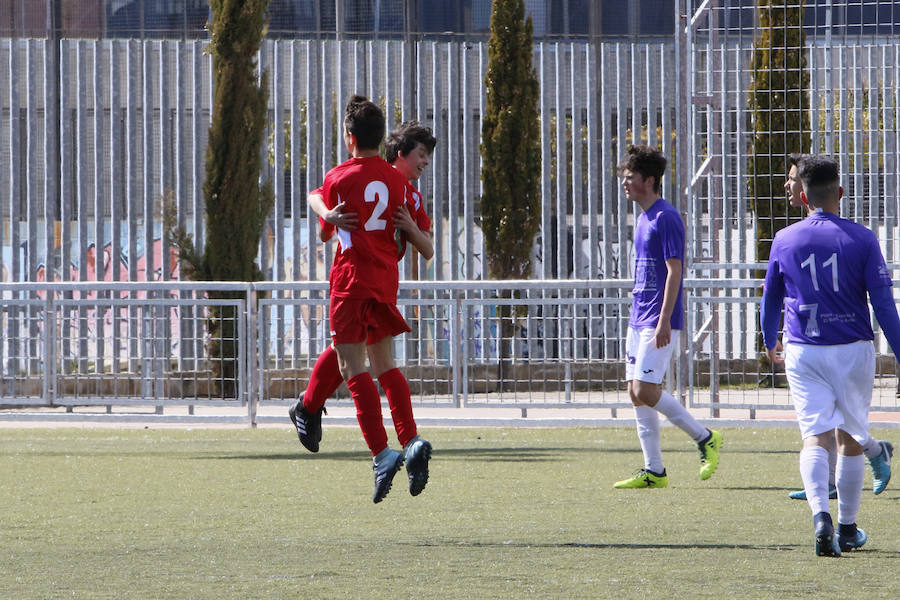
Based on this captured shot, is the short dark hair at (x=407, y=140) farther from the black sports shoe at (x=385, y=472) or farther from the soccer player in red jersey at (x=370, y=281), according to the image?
the black sports shoe at (x=385, y=472)

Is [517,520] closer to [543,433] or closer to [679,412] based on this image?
[679,412]

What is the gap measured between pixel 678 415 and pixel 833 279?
268 cm

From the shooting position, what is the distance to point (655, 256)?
7590 mm

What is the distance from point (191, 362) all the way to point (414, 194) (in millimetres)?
8504

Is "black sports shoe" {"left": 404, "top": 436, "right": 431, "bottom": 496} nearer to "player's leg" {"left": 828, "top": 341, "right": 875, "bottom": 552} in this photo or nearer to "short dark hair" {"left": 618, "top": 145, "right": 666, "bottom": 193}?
"player's leg" {"left": 828, "top": 341, "right": 875, "bottom": 552}

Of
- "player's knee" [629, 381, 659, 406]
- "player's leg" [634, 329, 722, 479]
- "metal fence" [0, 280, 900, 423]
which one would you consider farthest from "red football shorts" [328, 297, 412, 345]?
"metal fence" [0, 280, 900, 423]

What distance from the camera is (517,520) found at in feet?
21.5

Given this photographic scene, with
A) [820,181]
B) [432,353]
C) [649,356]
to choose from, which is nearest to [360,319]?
[820,181]

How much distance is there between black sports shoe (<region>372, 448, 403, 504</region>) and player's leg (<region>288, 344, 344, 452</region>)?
47cm

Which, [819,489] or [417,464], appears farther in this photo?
[417,464]

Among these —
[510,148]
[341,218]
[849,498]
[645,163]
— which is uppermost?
[510,148]

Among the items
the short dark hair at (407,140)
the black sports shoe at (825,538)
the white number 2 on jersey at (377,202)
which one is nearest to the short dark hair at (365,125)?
the white number 2 on jersey at (377,202)

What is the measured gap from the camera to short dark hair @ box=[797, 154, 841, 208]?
18.3 ft

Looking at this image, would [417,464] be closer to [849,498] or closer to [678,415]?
[849,498]
